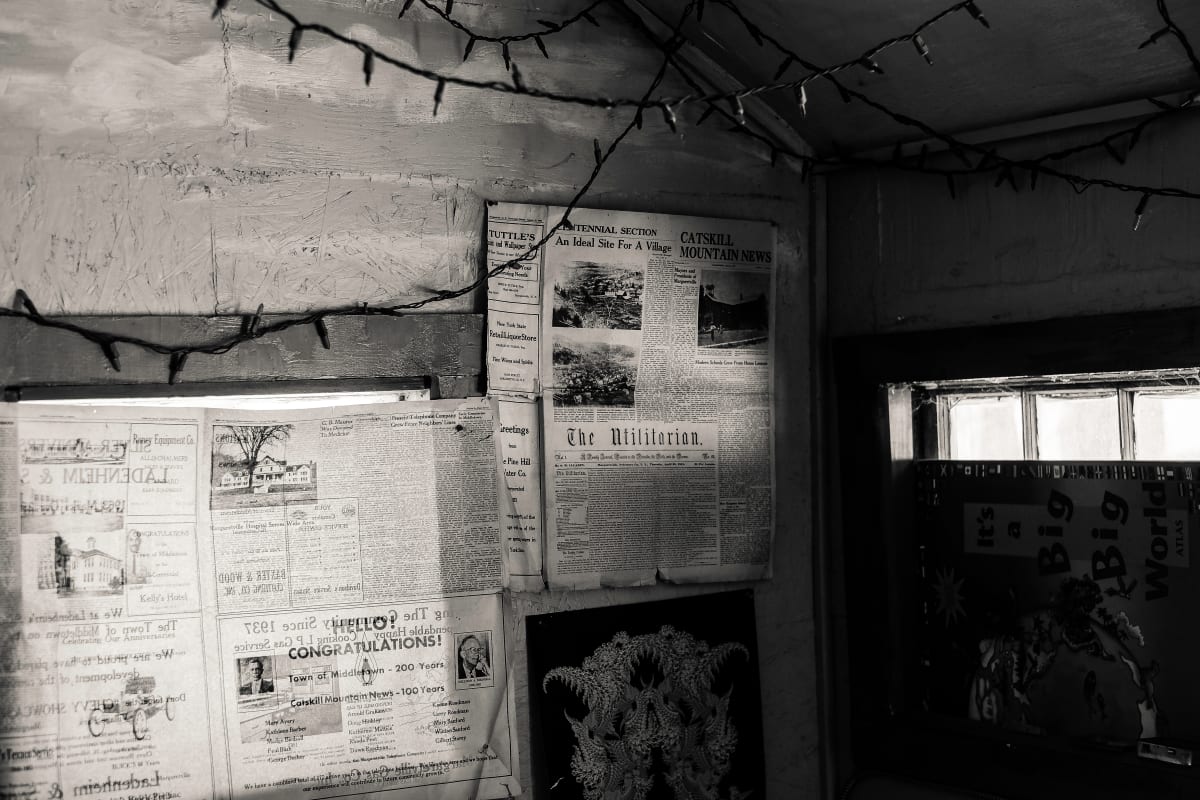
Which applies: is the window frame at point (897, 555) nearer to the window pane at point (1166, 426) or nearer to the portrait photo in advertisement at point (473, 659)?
the window pane at point (1166, 426)

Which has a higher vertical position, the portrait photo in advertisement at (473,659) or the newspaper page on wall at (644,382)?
the newspaper page on wall at (644,382)

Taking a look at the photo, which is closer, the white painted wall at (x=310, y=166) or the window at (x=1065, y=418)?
the white painted wall at (x=310, y=166)

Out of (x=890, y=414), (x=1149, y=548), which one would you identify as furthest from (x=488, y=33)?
(x=1149, y=548)

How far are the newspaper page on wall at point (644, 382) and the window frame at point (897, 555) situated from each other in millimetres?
193

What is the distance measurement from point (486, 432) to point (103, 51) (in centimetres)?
86

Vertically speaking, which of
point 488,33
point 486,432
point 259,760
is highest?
point 488,33

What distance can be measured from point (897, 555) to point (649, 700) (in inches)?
23.5

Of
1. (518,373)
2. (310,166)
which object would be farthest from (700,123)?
(310,166)

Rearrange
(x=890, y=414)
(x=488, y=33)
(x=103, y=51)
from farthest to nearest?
(x=890, y=414), (x=488, y=33), (x=103, y=51)

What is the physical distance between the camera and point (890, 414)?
6.84 ft

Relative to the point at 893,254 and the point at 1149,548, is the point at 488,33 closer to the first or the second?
the point at 893,254

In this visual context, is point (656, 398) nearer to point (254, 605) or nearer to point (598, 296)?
point (598, 296)

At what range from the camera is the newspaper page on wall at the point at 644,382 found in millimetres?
1865

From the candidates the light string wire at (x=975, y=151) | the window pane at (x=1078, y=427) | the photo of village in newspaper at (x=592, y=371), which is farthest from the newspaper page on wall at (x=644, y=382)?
the window pane at (x=1078, y=427)
